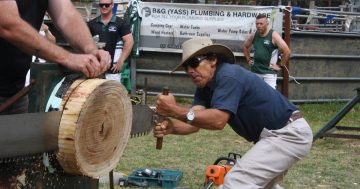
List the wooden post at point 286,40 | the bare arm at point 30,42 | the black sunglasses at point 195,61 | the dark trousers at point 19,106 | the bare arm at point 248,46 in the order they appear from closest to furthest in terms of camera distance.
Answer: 1. the bare arm at point 30,42
2. the dark trousers at point 19,106
3. the black sunglasses at point 195,61
4. the bare arm at point 248,46
5. the wooden post at point 286,40

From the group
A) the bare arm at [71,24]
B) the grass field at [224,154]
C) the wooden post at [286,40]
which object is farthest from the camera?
the wooden post at [286,40]

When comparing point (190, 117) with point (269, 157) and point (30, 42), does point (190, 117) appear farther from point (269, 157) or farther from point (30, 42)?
point (30, 42)

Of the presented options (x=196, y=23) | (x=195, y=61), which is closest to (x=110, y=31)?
(x=196, y=23)

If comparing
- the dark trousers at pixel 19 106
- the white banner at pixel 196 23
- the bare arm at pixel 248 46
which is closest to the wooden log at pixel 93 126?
the dark trousers at pixel 19 106

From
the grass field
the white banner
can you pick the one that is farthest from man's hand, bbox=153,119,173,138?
the white banner

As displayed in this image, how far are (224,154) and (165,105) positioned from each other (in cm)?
405

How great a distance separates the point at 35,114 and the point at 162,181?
11.1ft

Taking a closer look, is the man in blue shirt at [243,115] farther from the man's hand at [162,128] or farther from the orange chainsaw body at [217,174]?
the orange chainsaw body at [217,174]

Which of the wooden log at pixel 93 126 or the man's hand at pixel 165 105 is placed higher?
the wooden log at pixel 93 126

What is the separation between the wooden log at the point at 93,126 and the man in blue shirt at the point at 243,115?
3.19 ft

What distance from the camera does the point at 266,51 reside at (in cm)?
1059

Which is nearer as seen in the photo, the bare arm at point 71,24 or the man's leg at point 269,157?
the bare arm at point 71,24

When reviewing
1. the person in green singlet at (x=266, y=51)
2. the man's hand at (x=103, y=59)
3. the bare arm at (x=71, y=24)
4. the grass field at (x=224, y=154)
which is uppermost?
the bare arm at (x=71, y=24)

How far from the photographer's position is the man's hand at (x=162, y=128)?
13.3 feet
